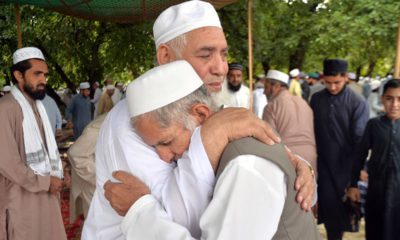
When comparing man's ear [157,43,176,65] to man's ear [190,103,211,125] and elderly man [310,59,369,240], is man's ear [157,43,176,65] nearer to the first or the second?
man's ear [190,103,211,125]

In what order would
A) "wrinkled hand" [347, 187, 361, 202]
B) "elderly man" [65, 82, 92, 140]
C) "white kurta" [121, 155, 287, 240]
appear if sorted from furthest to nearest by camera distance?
1. "elderly man" [65, 82, 92, 140]
2. "wrinkled hand" [347, 187, 361, 202]
3. "white kurta" [121, 155, 287, 240]

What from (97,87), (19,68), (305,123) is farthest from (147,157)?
(97,87)

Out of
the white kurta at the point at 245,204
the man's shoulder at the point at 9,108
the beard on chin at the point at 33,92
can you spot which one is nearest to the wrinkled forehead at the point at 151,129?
the white kurta at the point at 245,204

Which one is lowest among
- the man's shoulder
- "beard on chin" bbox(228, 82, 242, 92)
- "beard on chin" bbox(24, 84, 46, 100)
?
"beard on chin" bbox(228, 82, 242, 92)

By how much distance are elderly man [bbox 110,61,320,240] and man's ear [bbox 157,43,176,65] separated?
0.50 meters

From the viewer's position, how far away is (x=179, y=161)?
4.65ft

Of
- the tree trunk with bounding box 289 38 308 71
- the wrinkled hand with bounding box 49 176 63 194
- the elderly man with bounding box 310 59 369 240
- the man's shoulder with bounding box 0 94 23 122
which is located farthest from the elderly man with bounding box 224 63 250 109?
the tree trunk with bounding box 289 38 308 71

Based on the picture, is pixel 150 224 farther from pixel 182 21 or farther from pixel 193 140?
pixel 182 21

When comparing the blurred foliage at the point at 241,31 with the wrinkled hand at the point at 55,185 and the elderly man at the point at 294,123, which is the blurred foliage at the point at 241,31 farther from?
the wrinkled hand at the point at 55,185

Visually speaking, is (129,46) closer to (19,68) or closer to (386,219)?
(19,68)

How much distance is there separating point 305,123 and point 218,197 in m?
4.12

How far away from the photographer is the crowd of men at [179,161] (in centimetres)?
127

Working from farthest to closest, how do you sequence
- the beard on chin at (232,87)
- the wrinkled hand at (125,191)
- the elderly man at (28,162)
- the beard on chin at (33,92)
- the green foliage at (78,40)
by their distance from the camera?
1. the green foliage at (78,40)
2. the beard on chin at (232,87)
3. the beard on chin at (33,92)
4. the elderly man at (28,162)
5. the wrinkled hand at (125,191)

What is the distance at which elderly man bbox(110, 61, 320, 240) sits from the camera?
4.06 ft
